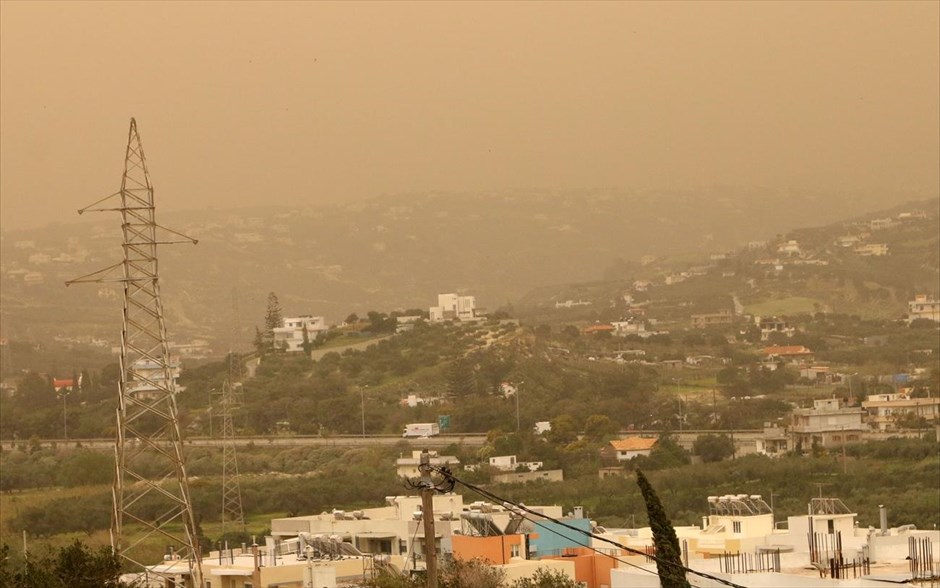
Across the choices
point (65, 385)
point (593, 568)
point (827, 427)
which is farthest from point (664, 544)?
point (65, 385)

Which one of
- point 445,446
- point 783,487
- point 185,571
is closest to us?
point 185,571

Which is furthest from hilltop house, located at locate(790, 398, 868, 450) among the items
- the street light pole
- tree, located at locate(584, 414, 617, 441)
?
the street light pole

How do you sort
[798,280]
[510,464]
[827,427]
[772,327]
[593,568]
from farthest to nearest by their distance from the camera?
[798,280]
[772,327]
[827,427]
[510,464]
[593,568]

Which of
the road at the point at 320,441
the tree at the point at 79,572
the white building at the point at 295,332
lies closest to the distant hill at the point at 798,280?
the white building at the point at 295,332

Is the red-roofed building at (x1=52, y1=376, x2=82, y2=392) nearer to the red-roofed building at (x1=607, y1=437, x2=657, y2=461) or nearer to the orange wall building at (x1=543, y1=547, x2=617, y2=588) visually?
the red-roofed building at (x1=607, y1=437, x2=657, y2=461)

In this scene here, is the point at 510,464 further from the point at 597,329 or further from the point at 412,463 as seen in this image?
the point at 597,329

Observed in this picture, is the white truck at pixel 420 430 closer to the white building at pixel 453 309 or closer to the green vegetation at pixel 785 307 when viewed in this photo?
the white building at pixel 453 309

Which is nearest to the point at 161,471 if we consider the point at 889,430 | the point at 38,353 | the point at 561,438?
the point at 561,438

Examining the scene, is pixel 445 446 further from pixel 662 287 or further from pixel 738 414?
pixel 662 287

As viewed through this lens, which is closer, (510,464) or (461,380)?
(510,464)
